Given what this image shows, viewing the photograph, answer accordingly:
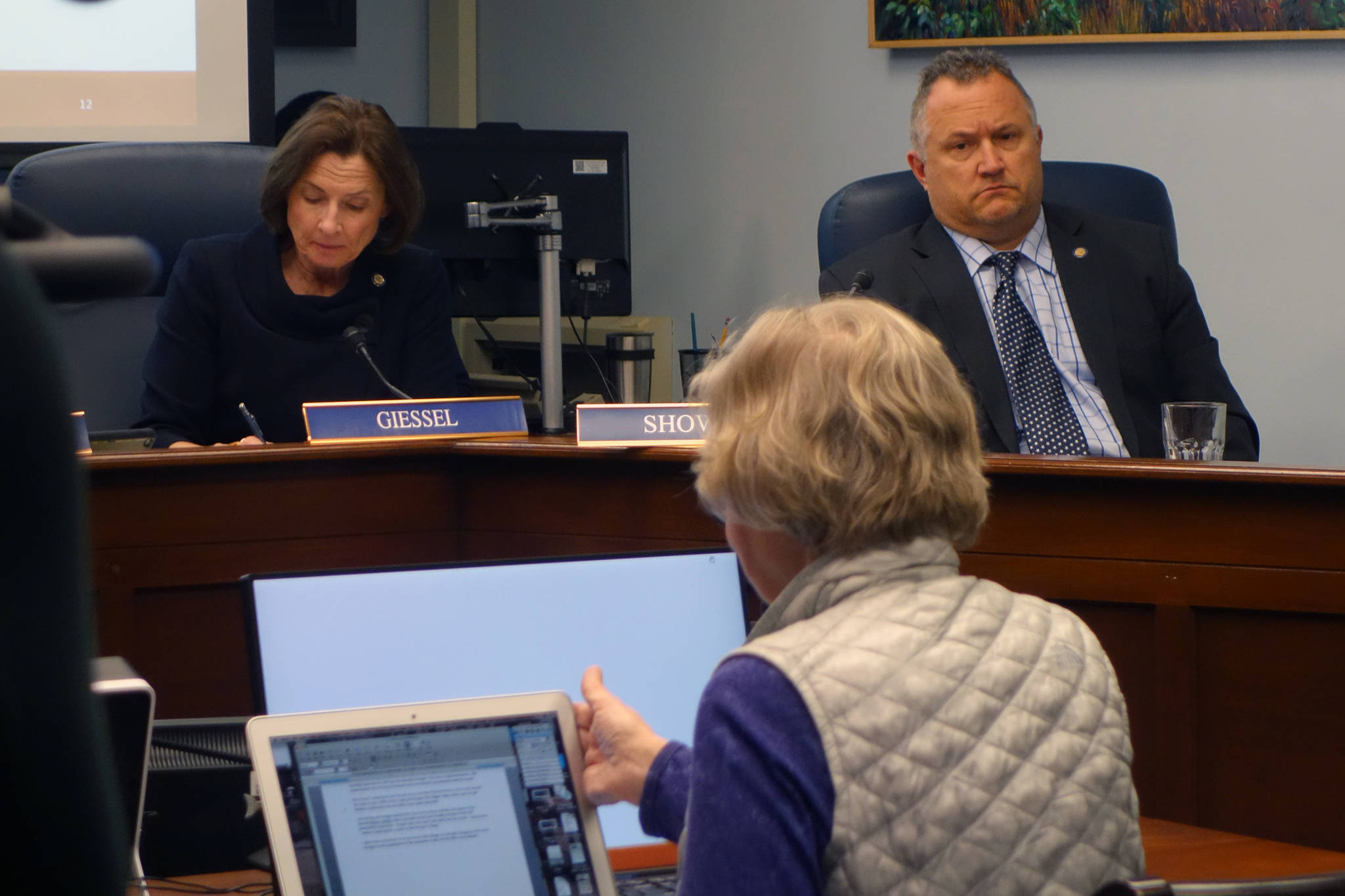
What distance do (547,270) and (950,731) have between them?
6.12 feet

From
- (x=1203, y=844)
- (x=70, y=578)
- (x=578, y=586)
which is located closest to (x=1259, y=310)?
(x=1203, y=844)

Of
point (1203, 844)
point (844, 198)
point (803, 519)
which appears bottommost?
point (1203, 844)

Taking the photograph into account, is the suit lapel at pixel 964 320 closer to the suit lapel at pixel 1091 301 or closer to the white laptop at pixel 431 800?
the suit lapel at pixel 1091 301

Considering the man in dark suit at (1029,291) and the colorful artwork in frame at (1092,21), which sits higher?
the colorful artwork in frame at (1092,21)

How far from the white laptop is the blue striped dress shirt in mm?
1560

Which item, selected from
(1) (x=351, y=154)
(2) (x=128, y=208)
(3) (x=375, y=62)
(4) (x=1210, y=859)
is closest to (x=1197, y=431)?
(4) (x=1210, y=859)

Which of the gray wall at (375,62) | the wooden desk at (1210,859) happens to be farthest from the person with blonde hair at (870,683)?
the gray wall at (375,62)

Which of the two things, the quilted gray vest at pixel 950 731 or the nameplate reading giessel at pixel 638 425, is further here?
the nameplate reading giessel at pixel 638 425

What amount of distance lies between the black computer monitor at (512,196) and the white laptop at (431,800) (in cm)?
203

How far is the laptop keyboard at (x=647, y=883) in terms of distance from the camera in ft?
3.57

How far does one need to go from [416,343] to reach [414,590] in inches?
63.5

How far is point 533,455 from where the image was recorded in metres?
1.98

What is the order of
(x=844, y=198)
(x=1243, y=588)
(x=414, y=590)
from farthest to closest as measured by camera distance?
(x=844, y=198), (x=1243, y=588), (x=414, y=590)

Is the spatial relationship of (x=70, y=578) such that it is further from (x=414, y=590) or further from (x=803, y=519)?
(x=414, y=590)
